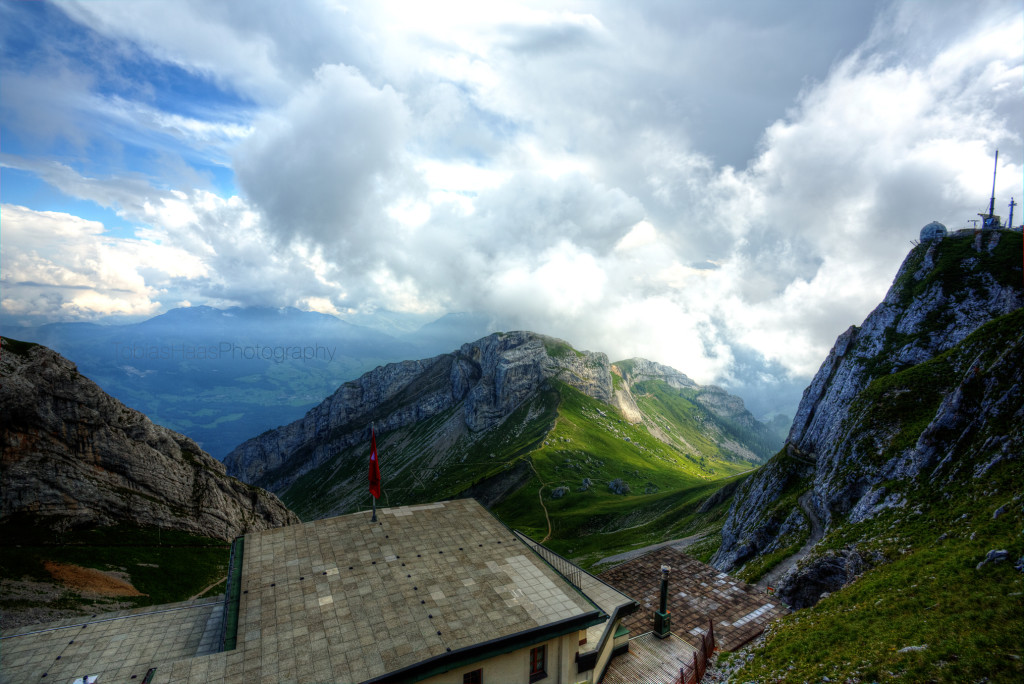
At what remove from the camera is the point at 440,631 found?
80.9 ft

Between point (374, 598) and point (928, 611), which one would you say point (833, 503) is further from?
point (374, 598)

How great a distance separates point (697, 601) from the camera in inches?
1574

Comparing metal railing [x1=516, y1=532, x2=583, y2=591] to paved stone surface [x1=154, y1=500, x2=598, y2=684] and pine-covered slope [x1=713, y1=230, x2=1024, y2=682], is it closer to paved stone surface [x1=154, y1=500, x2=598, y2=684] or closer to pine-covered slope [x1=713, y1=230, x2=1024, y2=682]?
paved stone surface [x1=154, y1=500, x2=598, y2=684]

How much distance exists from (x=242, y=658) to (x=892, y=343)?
9196 centimetres

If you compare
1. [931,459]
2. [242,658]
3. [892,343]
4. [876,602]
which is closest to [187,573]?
[242,658]

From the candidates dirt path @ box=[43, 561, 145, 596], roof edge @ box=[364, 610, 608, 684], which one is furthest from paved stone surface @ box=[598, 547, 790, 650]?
dirt path @ box=[43, 561, 145, 596]

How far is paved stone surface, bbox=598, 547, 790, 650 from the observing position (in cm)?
3553

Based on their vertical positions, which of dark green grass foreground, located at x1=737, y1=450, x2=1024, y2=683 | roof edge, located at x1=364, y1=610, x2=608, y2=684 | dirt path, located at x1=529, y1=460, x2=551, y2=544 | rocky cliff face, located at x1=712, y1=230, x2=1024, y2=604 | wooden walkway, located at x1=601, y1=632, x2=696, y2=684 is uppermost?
rocky cliff face, located at x1=712, y1=230, x2=1024, y2=604

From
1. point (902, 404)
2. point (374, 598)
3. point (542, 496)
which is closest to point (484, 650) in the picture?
point (374, 598)

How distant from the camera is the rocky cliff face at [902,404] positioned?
3741 centimetres

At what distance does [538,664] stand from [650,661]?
10.5 metres

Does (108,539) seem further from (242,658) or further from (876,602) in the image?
(876,602)

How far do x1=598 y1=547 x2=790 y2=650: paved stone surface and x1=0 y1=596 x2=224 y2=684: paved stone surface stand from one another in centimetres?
3069

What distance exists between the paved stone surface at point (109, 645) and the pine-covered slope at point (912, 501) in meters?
32.9
